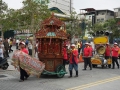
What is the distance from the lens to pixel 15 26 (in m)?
17.9

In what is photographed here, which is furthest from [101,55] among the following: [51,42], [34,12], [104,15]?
[104,15]

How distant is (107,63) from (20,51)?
7088 mm

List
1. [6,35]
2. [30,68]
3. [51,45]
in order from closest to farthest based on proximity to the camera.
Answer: [30,68] < [51,45] < [6,35]

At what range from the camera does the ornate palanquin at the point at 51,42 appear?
11.0 meters

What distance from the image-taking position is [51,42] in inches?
438

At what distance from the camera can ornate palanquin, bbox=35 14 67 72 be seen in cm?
1100

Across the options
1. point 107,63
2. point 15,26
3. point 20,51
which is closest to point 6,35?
point 15,26

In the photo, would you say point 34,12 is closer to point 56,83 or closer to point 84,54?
point 84,54

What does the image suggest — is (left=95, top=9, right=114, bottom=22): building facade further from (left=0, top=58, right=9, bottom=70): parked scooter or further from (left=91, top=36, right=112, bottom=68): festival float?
(left=0, top=58, right=9, bottom=70): parked scooter

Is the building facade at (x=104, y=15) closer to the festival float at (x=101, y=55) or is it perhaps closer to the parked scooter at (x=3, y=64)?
the festival float at (x=101, y=55)

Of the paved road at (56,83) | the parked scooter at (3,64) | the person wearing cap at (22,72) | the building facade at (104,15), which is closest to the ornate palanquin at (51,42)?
the paved road at (56,83)

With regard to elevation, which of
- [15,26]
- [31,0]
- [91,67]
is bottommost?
[91,67]

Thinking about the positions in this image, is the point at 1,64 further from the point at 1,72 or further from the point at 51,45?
the point at 51,45

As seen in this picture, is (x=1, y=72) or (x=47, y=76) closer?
(x=47, y=76)
